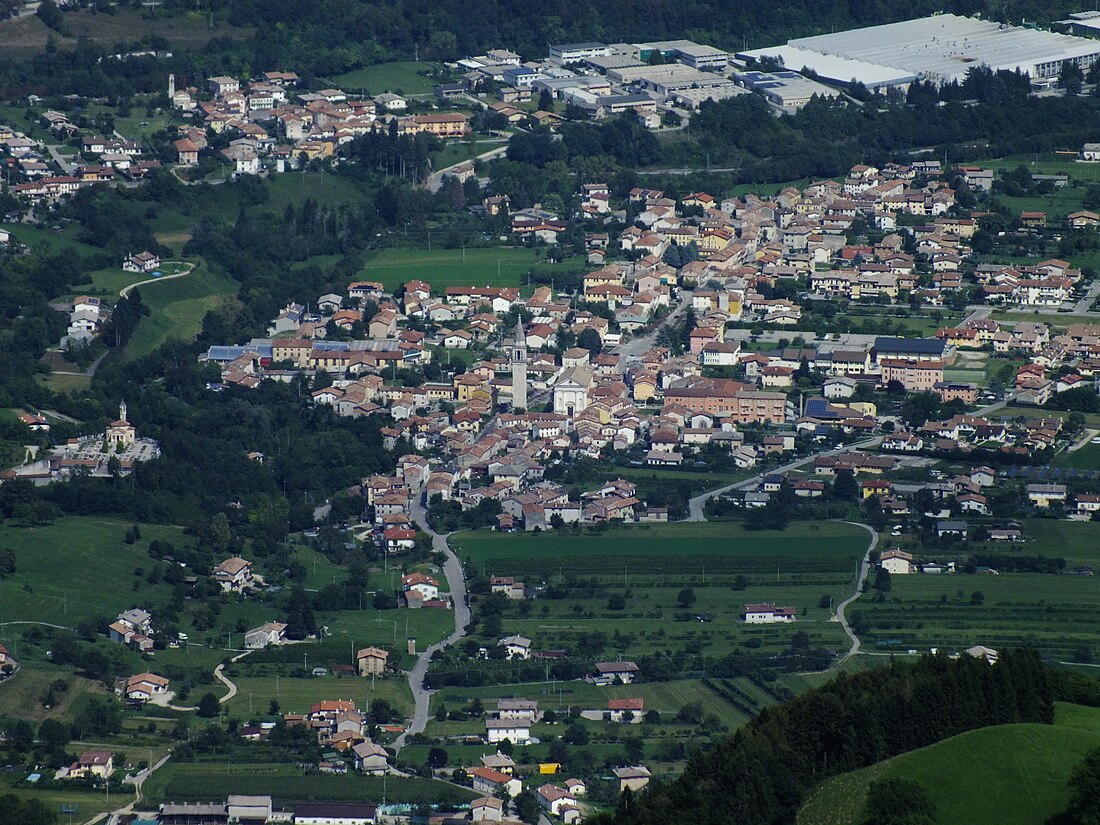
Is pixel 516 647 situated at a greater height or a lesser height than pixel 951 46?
lesser

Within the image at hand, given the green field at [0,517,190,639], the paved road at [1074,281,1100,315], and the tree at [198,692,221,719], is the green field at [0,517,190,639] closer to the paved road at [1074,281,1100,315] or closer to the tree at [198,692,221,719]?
the tree at [198,692,221,719]

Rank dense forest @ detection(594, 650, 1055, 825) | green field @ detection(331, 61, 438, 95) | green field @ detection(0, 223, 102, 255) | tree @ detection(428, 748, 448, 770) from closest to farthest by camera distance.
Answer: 1. dense forest @ detection(594, 650, 1055, 825)
2. tree @ detection(428, 748, 448, 770)
3. green field @ detection(0, 223, 102, 255)
4. green field @ detection(331, 61, 438, 95)

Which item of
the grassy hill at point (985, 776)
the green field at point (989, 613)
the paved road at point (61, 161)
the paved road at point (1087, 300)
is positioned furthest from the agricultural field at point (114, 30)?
the grassy hill at point (985, 776)

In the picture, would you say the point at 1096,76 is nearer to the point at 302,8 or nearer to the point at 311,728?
the point at 302,8

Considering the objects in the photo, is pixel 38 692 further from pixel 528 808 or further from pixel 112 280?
pixel 112 280

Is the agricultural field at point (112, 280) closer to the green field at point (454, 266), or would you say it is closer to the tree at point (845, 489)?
the green field at point (454, 266)

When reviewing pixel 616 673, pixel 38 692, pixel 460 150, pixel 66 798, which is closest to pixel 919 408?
pixel 616 673

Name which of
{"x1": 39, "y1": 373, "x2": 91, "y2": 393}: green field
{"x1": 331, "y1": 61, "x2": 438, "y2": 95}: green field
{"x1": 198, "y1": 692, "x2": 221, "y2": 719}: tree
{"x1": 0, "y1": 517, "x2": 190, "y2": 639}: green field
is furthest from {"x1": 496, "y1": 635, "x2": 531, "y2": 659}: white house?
{"x1": 331, "y1": 61, "x2": 438, "y2": 95}: green field
